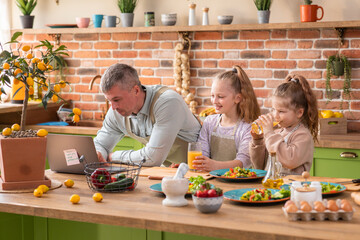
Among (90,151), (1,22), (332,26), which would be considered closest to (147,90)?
(90,151)

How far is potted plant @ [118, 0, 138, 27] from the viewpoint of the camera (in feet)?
15.5

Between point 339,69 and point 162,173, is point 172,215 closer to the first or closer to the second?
point 162,173

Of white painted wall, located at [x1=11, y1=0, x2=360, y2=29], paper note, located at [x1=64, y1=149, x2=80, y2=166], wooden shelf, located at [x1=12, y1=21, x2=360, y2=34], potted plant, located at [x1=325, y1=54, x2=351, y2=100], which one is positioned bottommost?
paper note, located at [x1=64, y1=149, x2=80, y2=166]

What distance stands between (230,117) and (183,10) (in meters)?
1.82

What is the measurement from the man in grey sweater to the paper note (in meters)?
0.27

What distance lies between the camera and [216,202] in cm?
189

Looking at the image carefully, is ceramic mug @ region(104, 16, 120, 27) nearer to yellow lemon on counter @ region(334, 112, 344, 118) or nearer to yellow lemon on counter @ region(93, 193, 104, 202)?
yellow lemon on counter @ region(334, 112, 344, 118)

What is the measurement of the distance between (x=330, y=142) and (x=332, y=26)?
0.90 m

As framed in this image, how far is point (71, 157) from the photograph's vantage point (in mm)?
2637

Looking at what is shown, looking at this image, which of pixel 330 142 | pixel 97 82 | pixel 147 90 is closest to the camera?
pixel 147 90

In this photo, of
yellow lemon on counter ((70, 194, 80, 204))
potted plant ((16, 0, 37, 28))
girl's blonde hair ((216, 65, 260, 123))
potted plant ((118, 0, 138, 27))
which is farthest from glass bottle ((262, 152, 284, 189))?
potted plant ((16, 0, 37, 28))

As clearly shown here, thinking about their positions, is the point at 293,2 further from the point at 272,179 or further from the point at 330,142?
the point at 272,179

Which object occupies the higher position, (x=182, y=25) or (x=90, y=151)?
(x=182, y=25)

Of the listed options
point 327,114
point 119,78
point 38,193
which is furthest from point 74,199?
point 327,114
